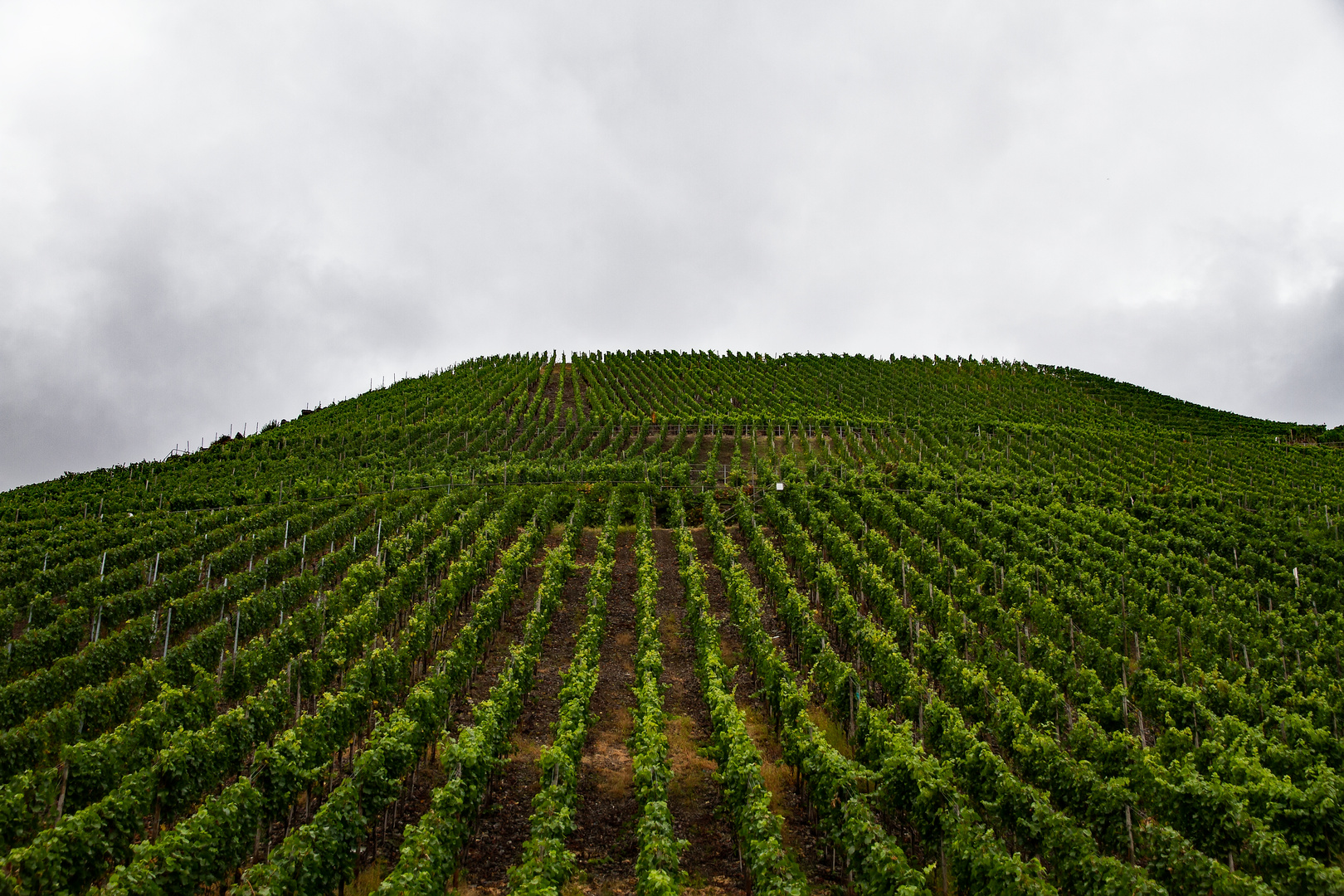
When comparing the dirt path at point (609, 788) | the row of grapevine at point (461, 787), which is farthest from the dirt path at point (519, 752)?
the dirt path at point (609, 788)

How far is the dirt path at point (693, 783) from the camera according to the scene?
40.6ft

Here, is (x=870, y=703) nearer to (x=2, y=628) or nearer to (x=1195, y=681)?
(x=1195, y=681)

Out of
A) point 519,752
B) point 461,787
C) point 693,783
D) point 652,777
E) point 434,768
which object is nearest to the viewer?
point 461,787

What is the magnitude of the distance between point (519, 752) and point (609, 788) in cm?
220

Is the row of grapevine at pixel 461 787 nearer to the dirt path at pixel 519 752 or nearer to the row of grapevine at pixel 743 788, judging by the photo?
the dirt path at pixel 519 752

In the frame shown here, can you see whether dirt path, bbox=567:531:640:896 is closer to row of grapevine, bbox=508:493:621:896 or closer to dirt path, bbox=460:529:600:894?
row of grapevine, bbox=508:493:621:896

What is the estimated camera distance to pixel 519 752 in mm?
15938

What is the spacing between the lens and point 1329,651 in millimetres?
19625

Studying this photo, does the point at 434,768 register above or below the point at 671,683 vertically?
below

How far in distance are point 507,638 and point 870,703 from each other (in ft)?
33.8

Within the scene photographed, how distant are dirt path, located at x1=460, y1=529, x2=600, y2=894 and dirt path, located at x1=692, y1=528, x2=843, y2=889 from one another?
4399 mm

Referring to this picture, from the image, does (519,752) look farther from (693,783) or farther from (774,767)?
(774,767)

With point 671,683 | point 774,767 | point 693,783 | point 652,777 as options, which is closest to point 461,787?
point 652,777

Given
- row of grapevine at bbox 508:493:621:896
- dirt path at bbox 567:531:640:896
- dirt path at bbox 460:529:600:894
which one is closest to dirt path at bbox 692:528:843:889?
dirt path at bbox 567:531:640:896
